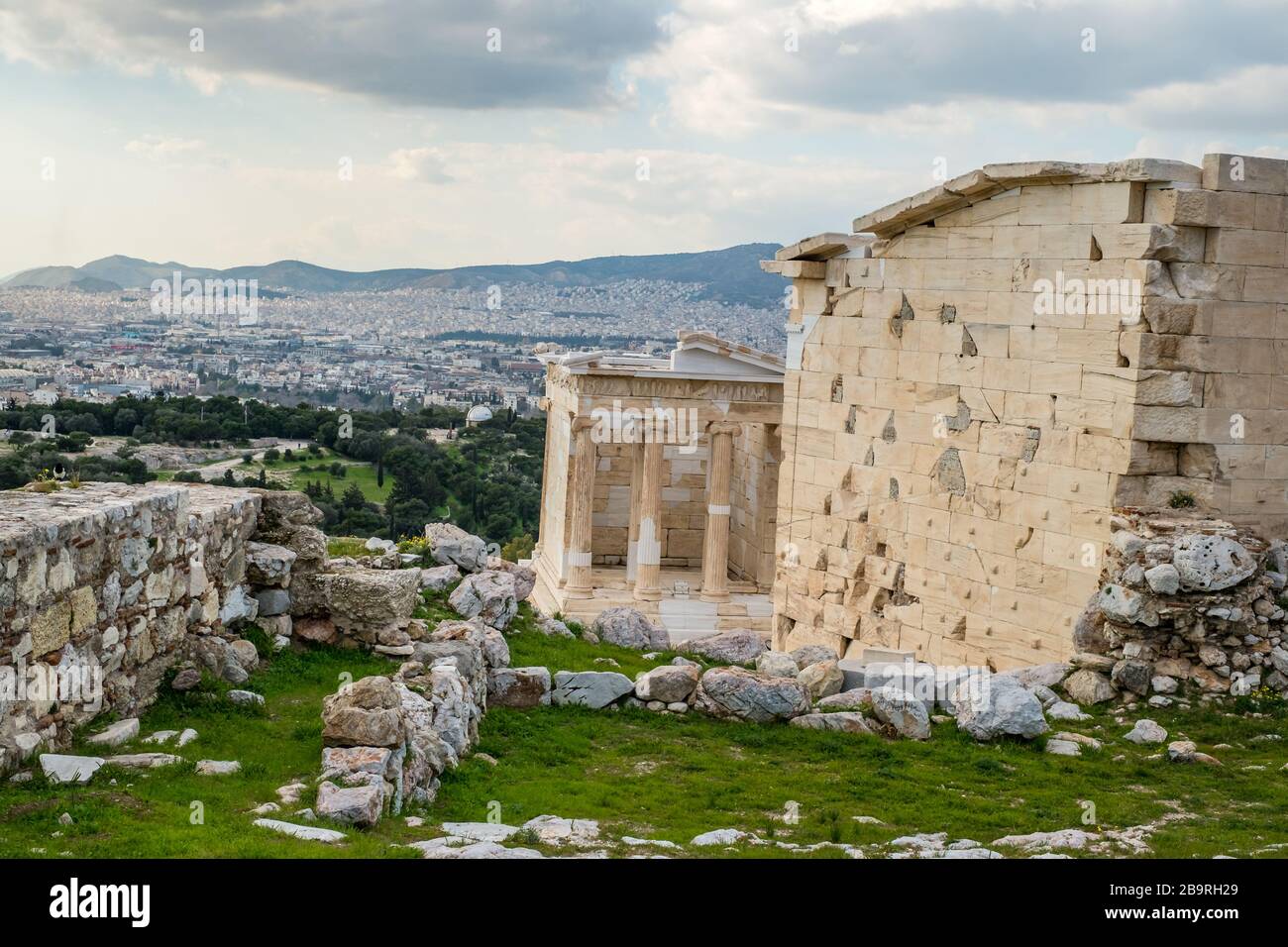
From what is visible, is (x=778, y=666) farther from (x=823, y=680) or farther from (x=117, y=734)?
(x=117, y=734)

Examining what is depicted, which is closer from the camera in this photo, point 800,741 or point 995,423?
point 800,741

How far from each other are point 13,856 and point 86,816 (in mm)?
782

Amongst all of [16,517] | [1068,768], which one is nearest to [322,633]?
[16,517]

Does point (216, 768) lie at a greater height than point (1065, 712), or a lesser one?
greater

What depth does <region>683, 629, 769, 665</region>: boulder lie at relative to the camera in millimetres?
16094

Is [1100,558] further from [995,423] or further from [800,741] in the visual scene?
[800,741]

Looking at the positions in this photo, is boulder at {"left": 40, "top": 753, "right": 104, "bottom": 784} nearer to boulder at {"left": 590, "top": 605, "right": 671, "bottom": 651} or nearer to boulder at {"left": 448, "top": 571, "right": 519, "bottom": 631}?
boulder at {"left": 448, "top": 571, "right": 519, "bottom": 631}

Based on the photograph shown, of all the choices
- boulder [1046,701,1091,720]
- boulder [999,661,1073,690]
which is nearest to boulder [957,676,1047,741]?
boulder [1046,701,1091,720]

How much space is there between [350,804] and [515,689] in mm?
4821

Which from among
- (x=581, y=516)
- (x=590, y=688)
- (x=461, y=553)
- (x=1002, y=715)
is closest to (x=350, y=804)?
(x=590, y=688)

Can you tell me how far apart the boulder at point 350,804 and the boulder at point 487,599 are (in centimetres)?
658

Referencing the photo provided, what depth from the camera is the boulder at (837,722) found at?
Answer: 40.5ft

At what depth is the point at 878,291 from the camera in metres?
17.5

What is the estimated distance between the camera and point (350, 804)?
26.8ft
